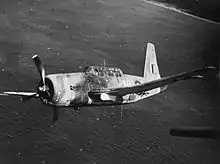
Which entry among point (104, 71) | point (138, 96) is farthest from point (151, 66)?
point (104, 71)

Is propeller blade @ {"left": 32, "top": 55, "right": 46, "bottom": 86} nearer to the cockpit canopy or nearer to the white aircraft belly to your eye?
the cockpit canopy

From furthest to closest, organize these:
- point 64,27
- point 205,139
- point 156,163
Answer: point 205,139
point 156,163
point 64,27

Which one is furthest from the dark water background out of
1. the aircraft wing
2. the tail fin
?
the aircraft wing

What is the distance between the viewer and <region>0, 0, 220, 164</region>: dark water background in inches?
106

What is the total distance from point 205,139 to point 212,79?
56 centimetres

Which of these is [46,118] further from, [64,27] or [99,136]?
[64,27]

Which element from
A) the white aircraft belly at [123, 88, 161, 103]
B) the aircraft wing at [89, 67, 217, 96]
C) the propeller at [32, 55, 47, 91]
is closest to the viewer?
the propeller at [32, 55, 47, 91]

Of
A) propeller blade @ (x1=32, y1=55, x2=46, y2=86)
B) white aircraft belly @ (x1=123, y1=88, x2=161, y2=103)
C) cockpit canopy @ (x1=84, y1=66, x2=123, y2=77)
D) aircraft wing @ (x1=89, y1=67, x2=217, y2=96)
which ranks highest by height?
propeller blade @ (x1=32, y1=55, x2=46, y2=86)

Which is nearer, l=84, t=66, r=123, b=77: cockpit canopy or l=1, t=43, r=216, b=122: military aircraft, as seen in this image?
l=1, t=43, r=216, b=122: military aircraft

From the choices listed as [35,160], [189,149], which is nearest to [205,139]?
[189,149]

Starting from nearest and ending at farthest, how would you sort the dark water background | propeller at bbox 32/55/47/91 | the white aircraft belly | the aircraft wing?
propeller at bbox 32/55/47/91, the dark water background, the aircraft wing, the white aircraft belly

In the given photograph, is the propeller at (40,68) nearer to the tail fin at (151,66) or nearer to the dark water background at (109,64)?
the dark water background at (109,64)

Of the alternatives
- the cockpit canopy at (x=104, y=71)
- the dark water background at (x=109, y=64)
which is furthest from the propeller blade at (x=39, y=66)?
the cockpit canopy at (x=104, y=71)

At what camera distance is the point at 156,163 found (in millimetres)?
3121
